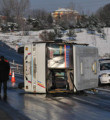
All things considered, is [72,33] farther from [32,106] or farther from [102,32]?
[32,106]

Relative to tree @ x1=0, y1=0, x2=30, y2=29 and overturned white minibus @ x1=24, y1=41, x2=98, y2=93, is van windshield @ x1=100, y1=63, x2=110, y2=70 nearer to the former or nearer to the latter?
overturned white minibus @ x1=24, y1=41, x2=98, y2=93

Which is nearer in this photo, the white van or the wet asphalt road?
the wet asphalt road

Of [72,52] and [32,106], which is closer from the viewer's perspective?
[32,106]

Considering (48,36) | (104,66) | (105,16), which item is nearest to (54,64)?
(104,66)

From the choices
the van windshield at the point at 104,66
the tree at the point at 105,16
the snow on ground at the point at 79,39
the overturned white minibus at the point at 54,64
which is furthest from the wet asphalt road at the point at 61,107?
the tree at the point at 105,16

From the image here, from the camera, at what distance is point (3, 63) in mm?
13008

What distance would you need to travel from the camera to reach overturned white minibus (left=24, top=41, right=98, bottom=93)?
13203mm

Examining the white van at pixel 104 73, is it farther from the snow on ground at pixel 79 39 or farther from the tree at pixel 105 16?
the tree at pixel 105 16

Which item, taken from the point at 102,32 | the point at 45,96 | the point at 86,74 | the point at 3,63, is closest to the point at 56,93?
the point at 45,96

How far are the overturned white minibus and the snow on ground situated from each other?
142 ft

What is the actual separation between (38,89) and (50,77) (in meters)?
0.82

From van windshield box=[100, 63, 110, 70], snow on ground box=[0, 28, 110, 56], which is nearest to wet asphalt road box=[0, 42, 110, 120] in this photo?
van windshield box=[100, 63, 110, 70]

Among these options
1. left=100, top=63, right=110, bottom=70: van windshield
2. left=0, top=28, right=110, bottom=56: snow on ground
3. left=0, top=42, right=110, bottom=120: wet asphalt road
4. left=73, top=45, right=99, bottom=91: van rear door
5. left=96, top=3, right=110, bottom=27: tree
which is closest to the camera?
left=0, top=42, right=110, bottom=120: wet asphalt road

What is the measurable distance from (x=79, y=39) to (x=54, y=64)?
51.2m
